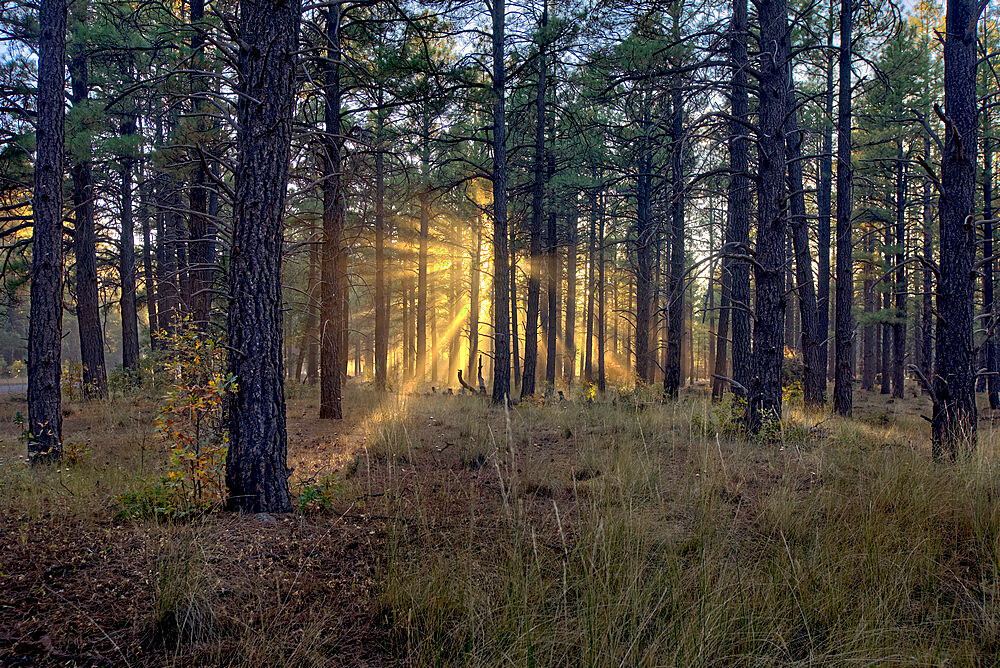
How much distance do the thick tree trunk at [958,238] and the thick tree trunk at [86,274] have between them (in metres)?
15.4

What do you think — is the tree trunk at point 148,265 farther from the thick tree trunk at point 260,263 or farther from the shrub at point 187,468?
the thick tree trunk at point 260,263

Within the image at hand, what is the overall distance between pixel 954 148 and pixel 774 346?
8.70 feet

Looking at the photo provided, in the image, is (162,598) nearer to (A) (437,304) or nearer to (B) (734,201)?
(B) (734,201)

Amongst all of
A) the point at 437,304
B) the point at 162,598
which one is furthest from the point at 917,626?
the point at 437,304

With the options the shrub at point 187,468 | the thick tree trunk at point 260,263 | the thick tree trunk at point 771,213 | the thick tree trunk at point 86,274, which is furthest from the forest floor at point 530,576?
the thick tree trunk at point 86,274

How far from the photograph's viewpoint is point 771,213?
18.9ft

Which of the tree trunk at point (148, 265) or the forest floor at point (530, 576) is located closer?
the forest floor at point (530, 576)

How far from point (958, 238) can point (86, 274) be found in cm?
1611

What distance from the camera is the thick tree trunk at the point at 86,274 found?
1110cm

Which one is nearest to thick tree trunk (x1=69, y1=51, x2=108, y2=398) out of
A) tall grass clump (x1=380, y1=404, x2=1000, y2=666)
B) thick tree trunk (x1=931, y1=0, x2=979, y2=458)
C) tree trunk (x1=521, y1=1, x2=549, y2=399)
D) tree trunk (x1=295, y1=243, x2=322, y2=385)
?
tree trunk (x1=295, y1=243, x2=322, y2=385)

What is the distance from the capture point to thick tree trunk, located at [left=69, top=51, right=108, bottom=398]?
11.1 metres

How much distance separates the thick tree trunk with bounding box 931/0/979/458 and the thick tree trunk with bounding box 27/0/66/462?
975cm

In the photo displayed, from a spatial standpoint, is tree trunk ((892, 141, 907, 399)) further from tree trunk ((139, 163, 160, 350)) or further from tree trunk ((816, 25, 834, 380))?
tree trunk ((139, 163, 160, 350))

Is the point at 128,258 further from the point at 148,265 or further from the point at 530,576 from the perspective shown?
the point at 530,576
